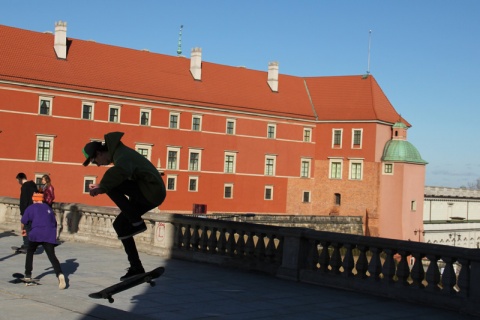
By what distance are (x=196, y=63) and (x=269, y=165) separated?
34.5 ft

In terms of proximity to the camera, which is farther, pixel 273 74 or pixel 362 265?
pixel 273 74

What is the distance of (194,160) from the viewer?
59.3 m

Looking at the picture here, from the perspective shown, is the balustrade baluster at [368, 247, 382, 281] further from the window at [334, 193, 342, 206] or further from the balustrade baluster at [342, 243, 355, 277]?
the window at [334, 193, 342, 206]

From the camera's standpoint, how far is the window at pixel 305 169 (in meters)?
66.8

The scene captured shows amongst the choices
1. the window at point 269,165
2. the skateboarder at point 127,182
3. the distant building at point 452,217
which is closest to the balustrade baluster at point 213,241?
the skateboarder at point 127,182

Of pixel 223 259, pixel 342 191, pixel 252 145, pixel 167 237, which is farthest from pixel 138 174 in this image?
pixel 342 191

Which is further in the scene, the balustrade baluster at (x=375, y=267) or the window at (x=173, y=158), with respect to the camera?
the window at (x=173, y=158)

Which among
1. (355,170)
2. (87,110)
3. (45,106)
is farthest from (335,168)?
(45,106)

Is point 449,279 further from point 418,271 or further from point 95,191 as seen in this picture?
point 95,191

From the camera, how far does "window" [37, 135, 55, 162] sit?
51062mm

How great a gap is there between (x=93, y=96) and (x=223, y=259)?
42.1 m

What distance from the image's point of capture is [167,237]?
14.9m

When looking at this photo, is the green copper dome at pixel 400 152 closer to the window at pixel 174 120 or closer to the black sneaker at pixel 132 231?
the window at pixel 174 120

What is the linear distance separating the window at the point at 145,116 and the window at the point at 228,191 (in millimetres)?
8594
